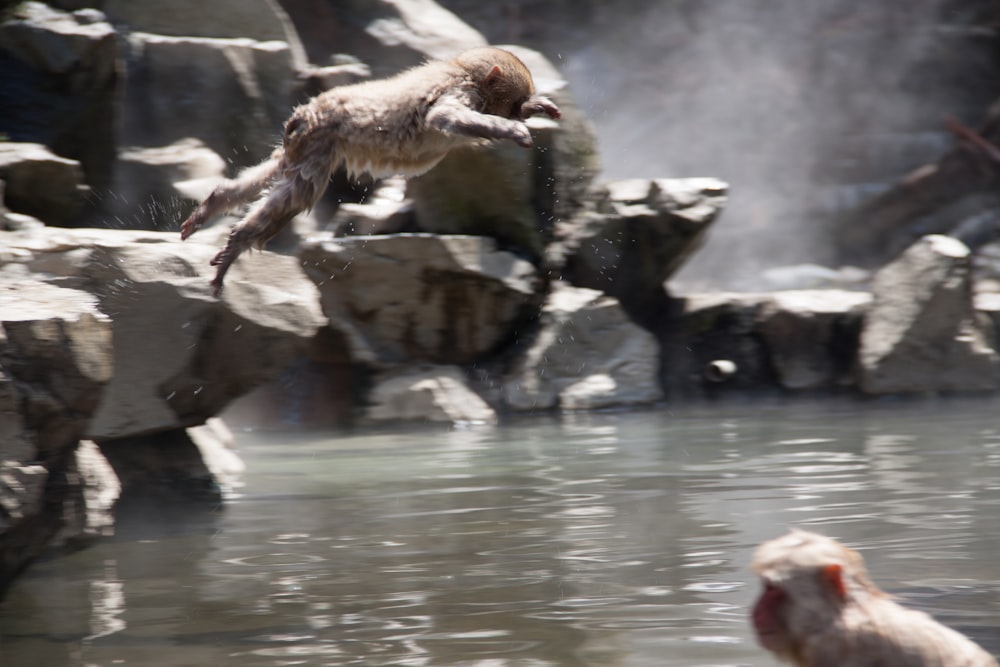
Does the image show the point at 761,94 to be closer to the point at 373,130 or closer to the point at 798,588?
the point at 373,130

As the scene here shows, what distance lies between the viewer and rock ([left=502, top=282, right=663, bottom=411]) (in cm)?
968

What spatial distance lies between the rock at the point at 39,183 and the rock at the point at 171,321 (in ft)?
6.94

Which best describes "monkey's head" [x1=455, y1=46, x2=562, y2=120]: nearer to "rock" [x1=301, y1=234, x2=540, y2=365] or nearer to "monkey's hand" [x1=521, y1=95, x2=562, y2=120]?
"monkey's hand" [x1=521, y1=95, x2=562, y2=120]

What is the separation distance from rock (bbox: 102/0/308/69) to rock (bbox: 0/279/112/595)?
7509mm

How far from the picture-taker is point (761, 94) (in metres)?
15.1

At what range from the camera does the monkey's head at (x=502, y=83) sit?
13.0 feet

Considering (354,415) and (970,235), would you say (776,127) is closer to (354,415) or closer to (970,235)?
(970,235)

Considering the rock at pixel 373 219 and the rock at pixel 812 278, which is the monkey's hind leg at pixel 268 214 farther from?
the rock at pixel 812 278

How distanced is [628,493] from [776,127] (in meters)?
10.5

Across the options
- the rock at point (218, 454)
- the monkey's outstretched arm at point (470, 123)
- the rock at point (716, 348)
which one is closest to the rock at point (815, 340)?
the rock at point (716, 348)

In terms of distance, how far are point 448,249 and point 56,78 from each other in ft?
9.89

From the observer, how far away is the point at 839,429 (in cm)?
768

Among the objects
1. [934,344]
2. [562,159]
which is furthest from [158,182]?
[934,344]

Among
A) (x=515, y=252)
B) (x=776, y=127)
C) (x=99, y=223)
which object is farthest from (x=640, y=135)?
(x=99, y=223)
